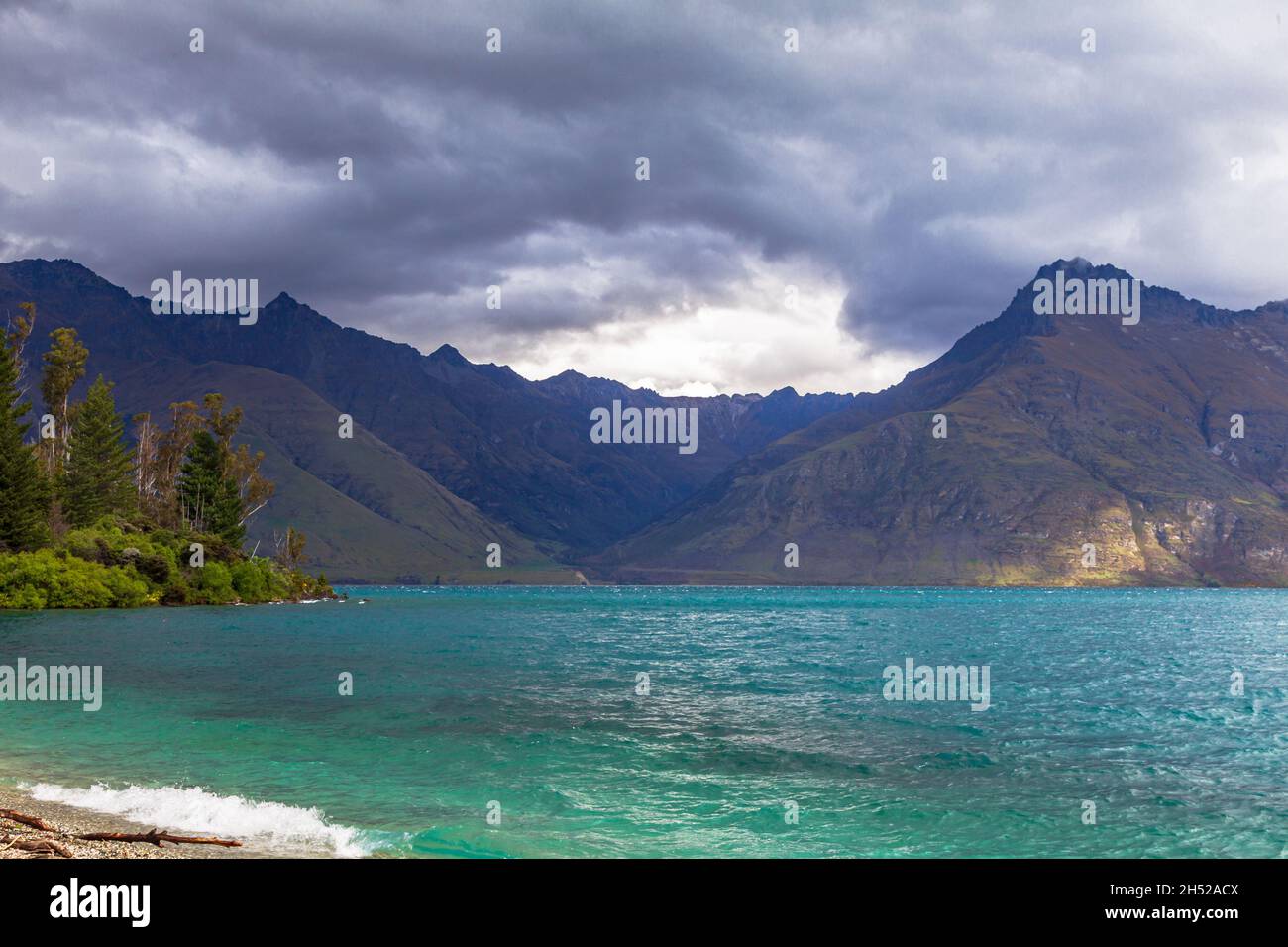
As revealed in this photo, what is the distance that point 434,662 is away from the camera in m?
69.8

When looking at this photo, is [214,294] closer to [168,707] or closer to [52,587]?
[52,587]

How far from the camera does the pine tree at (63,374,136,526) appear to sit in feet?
448

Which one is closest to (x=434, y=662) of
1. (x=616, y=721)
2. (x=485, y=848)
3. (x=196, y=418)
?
(x=616, y=721)

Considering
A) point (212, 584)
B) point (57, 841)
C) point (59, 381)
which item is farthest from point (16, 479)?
point (57, 841)

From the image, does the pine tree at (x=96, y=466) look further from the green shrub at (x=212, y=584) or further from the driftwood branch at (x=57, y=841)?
the driftwood branch at (x=57, y=841)

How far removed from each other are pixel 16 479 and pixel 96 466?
33.5 m

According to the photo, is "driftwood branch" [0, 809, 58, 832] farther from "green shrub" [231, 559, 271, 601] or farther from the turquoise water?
"green shrub" [231, 559, 271, 601]

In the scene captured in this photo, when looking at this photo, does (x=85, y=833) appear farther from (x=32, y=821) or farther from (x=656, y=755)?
(x=656, y=755)

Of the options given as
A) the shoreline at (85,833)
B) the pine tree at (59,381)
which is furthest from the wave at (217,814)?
the pine tree at (59,381)

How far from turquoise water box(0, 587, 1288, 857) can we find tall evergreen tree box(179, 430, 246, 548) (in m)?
101

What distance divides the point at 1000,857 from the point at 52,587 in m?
126

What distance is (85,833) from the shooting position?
1866 centimetres

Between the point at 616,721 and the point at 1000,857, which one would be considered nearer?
the point at 1000,857
